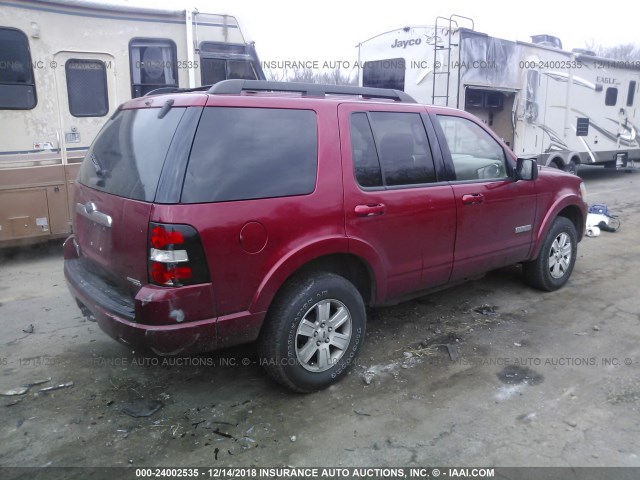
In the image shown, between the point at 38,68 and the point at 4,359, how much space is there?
4315 mm

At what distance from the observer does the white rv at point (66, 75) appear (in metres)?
6.50

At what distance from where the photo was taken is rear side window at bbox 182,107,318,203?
292cm

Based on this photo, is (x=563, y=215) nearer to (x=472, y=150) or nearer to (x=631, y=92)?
(x=472, y=150)

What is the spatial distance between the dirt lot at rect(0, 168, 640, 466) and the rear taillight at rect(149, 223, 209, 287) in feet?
3.11

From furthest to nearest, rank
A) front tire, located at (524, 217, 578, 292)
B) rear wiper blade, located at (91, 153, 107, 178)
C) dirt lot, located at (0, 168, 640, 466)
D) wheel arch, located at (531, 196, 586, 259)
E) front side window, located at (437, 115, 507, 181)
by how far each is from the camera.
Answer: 1. front tire, located at (524, 217, 578, 292)
2. wheel arch, located at (531, 196, 586, 259)
3. front side window, located at (437, 115, 507, 181)
4. rear wiper blade, located at (91, 153, 107, 178)
5. dirt lot, located at (0, 168, 640, 466)

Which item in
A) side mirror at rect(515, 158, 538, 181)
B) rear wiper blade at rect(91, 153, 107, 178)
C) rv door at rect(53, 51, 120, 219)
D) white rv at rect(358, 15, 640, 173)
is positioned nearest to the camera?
rear wiper blade at rect(91, 153, 107, 178)

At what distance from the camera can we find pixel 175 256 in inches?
111

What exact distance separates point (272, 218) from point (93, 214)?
121 cm

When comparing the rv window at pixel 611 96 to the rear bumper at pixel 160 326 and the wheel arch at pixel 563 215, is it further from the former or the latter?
the rear bumper at pixel 160 326

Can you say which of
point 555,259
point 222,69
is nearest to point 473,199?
point 555,259

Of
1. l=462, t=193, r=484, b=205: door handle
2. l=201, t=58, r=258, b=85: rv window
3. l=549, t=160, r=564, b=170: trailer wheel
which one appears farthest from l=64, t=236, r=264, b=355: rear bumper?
l=549, t=160, r=564, b=170: trailer wheel

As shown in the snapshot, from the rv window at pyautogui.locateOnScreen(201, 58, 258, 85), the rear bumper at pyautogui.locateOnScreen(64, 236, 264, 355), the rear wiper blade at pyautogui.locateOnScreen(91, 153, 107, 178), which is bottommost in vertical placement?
the rear bumper at pyautogui.locateOnScreen(64, 236, 264, 355)

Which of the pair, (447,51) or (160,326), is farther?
(447,51)

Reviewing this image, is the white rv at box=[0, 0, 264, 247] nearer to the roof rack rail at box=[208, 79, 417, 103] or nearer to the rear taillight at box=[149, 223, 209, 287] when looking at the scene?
the roof rack rail at box=[208, 79, 417, 103]
